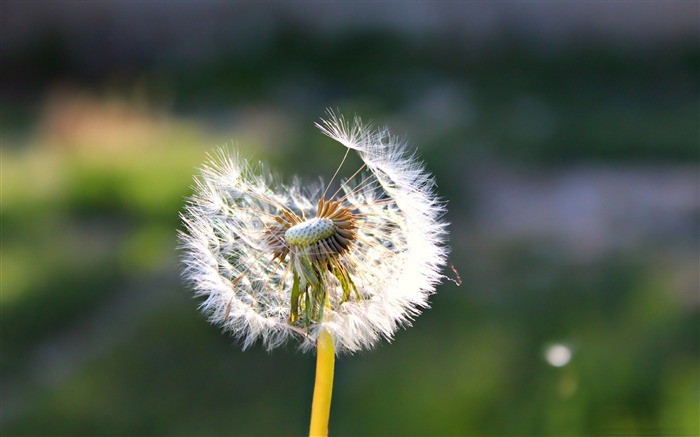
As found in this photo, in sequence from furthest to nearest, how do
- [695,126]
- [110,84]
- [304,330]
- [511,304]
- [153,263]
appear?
[110,84], [695,126], [153,263], [511,304], [304,330]

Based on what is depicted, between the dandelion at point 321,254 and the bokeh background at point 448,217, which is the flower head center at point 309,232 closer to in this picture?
the dandelion at point 321,254

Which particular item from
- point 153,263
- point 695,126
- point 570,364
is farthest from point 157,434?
point 695,126

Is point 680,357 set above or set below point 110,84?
below

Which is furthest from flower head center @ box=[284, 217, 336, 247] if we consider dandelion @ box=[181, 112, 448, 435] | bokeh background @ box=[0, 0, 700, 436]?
bokeh background @ box=[0, 0, 700, 436]

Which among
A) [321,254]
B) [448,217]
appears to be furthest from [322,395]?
[448,217]

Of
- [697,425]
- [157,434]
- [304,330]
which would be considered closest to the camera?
[304,330]

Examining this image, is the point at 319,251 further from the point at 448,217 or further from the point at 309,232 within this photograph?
the point at 448,217

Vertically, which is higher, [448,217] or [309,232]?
[448,217]

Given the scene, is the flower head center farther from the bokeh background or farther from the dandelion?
the bokeh background

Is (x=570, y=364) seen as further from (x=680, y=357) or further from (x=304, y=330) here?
(x=304, y=330)
